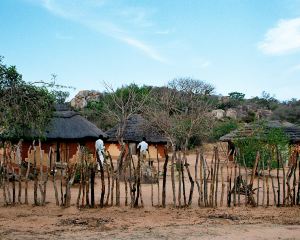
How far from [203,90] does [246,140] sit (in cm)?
2270

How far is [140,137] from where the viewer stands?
2625 centimetres

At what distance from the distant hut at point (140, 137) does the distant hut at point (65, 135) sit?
7068 mm

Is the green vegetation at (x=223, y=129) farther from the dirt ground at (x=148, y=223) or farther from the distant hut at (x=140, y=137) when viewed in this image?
the dirt ground at (x=148, y=223)

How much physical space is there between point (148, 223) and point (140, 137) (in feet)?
62.5

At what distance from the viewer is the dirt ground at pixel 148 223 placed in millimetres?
6332

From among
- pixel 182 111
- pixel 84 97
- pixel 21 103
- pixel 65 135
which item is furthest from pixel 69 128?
pixel 84 97

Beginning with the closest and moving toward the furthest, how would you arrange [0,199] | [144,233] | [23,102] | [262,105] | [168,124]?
[144,233]
[0,199]
[23,102]
[168,124]
[262,105]

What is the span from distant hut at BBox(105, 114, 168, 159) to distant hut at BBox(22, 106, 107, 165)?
7.07 metres

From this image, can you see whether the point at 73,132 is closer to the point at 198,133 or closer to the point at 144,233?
the point at 144,233

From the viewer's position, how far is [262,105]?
48.3 meters

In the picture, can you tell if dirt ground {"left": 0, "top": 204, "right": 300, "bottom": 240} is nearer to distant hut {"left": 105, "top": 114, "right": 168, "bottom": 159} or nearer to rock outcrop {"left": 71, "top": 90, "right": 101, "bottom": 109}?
distant hut {"left": 105, "top": 114, "right": 168, "bottom": 159}

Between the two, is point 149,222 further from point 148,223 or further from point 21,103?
point 21,103

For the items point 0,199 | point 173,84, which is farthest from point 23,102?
point 173,84

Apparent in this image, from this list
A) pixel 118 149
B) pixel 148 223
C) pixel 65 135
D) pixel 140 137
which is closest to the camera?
pixel 148 223
